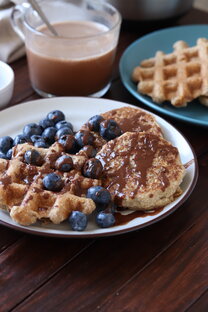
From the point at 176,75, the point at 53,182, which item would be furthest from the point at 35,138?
the point at 176,75

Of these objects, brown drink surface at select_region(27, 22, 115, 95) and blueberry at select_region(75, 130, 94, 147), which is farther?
brown drink surface at select_region(27, 22, 115, 95)

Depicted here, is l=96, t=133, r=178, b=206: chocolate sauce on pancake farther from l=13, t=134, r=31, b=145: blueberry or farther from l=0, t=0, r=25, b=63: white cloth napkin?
l=0, t=0, r=25, b=63: white cloth napkin

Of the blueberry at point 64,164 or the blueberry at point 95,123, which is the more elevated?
the blueberry at point 64,164

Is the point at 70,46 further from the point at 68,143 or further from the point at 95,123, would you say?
the point at 68,143

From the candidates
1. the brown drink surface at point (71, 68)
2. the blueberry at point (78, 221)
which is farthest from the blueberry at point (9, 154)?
the brown drink surface at point (71, 68)

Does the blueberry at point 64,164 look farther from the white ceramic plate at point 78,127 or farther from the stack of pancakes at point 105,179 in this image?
the white ceramic plate at point 78,127

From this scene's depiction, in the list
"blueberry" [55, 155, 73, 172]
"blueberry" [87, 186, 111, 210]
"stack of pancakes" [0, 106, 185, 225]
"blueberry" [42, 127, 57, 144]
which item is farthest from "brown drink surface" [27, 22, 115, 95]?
"blueberry" [87, 186, 111, 210]

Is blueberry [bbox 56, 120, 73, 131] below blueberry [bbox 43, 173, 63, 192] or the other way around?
below
